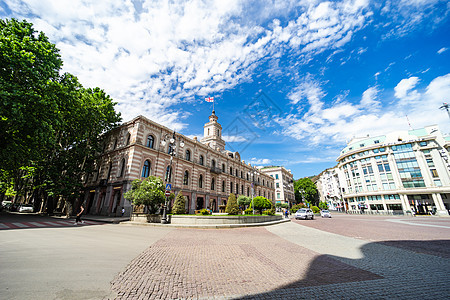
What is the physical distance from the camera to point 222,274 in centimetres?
466

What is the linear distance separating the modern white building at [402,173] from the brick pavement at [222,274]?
1985 inches

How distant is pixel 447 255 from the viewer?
20.6 feet

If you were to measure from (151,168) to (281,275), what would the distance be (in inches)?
903

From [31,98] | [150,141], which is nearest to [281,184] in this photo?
[150,141]

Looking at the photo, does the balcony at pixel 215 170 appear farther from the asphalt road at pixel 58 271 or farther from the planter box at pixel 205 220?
the asphalt road at pixel 58 271

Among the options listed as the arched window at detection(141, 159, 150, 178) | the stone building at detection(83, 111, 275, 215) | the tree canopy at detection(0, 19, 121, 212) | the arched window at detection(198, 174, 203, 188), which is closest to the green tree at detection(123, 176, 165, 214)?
the stone building at detection(83, 111, 275, 215)

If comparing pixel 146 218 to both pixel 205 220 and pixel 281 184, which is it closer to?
pixel 205 220

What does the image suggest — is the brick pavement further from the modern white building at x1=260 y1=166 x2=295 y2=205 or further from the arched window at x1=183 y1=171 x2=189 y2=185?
the modern white building at x1=260 y1=166 x2=295 y2=205

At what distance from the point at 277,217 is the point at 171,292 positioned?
20730mm

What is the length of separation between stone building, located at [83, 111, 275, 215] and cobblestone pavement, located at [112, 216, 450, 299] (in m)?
12.2

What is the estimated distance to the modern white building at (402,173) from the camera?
1598 inches

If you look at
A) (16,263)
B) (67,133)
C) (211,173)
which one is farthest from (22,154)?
(211,173)

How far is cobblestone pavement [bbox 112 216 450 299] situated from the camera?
142 inches

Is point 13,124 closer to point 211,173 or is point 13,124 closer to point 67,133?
point 67,133
